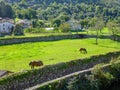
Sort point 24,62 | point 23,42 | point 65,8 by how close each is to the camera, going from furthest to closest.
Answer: point 65,8 → point 23,42 → point 24,62

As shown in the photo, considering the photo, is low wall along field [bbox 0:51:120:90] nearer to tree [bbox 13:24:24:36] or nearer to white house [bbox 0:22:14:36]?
tree [bbox 13:24:24:36]

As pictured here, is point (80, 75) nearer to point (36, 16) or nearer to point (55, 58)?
point (55, 58)

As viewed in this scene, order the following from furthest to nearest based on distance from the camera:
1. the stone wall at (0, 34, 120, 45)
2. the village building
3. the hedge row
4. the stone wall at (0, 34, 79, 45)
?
1. the village building
2. the stone wall at (0, 34, 120, 45)
3. the stone wall at (0, 34, 79, 45)
4. the hedge row

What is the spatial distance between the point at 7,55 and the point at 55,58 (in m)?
8.17

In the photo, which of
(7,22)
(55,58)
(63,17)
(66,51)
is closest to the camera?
(55,58)

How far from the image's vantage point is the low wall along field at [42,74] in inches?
1195

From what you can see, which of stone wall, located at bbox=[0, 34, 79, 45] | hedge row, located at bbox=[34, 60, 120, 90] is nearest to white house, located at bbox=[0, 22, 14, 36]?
stone wall, located at bbox=[0, 34, 79, 45]

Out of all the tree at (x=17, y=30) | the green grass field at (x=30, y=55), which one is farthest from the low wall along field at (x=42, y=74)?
the tree at (x=17, y=30)

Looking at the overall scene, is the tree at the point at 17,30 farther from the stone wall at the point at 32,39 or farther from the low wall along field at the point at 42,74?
the low wall along field at the point at 42,74

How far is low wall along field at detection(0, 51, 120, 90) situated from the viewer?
3036cm

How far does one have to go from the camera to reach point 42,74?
34.0 m

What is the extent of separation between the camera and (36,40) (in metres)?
74.7

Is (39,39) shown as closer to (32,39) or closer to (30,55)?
(32,39)

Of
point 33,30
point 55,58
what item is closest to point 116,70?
point 55,58
